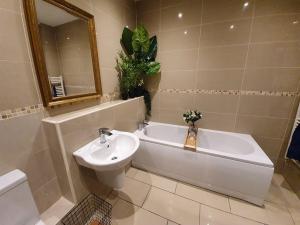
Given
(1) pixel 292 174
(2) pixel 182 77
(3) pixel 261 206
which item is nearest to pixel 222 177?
(3) pixel 261 206

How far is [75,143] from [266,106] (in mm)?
2337

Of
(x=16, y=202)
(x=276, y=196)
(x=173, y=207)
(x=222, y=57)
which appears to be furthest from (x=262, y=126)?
(x=16, y=202)

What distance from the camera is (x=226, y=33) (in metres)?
1.88

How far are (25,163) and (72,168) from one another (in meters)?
0.33

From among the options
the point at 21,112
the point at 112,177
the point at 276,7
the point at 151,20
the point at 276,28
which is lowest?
the point at 112,177

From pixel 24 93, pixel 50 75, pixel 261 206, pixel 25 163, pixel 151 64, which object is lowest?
pixel 261 206

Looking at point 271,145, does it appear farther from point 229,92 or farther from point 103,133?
point 103,133

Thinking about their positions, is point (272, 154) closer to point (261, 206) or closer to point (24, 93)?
point (261, 206)

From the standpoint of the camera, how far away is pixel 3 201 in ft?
2.77

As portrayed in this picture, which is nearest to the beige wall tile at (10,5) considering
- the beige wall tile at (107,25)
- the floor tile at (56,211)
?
the beige wall tile at (107,25)

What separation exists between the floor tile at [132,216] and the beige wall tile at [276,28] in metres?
2.36

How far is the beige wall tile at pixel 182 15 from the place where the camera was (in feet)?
6.43

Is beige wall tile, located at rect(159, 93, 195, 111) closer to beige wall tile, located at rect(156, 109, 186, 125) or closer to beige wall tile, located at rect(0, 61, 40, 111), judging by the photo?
beige wall tile, located at rect(156, 109, 186, 125)

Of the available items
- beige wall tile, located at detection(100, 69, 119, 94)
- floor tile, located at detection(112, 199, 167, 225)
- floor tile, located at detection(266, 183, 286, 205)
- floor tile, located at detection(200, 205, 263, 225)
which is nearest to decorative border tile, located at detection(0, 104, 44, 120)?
beige wall tile, located at detection(100, 69, 119, 94)
